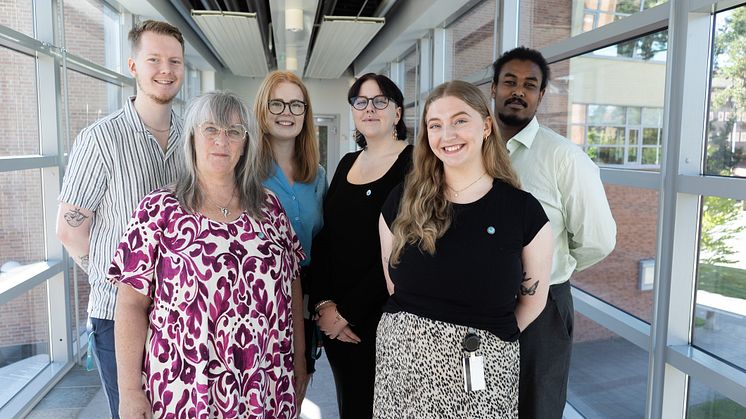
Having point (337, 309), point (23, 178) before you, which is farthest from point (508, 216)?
point (23, 178)

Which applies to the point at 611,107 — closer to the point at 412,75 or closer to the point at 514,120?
the point at 514,120

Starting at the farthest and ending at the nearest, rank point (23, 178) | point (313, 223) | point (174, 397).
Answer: point (23, 178)
point (313, 223)
point (174, 397)

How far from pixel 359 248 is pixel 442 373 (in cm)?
59

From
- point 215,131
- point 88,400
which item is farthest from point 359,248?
point 88,400

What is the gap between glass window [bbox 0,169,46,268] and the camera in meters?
3.35

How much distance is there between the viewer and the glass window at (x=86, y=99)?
431 cm

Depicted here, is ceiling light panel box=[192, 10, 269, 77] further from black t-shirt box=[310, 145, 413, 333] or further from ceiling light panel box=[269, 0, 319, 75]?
black t-shirt box=[310, 145, 413, 333]

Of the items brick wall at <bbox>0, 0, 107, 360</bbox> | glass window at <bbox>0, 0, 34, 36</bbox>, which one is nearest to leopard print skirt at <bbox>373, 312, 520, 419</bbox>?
brick wall at <bbox>0, 0, 107, 360</bbox>

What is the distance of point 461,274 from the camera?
147 cm

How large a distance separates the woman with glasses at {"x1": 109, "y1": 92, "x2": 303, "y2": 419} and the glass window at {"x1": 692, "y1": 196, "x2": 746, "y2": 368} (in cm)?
166

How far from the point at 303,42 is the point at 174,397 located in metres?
6.55

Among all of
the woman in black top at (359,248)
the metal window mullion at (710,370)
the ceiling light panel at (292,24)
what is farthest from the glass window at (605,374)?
the ceiling light panel at (292,24)

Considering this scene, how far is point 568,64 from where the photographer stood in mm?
3334

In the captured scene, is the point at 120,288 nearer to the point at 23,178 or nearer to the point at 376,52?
the point at 23,178
